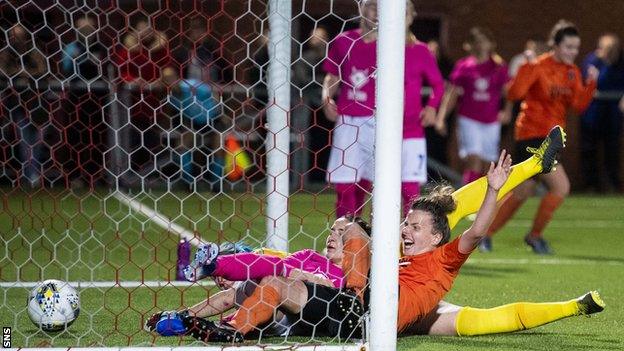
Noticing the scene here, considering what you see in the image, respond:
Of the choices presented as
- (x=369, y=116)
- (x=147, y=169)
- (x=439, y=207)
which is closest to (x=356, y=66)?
(x=369, y=116)

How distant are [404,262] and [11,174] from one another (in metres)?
8.65

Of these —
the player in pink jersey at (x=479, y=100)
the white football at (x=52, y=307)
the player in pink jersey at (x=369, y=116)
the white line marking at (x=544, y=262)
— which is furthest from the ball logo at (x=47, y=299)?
the player in pink jersey at (x=479, y=100)

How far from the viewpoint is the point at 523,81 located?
29.7 feet

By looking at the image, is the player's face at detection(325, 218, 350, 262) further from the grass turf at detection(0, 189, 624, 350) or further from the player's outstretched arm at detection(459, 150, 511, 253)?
the player's outstretched arm at detection(459, 150, 511, 253)

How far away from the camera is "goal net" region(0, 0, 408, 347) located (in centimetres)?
584

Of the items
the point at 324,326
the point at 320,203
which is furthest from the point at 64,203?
the point at 324,326

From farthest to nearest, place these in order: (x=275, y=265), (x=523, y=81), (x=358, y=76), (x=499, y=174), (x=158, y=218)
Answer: (x=158, y=218) → (x=523, y=81) → (x=358, y=76) → (x=275, y=265) → (x=499, y=174)

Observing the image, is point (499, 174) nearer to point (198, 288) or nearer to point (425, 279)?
point (425, 279)

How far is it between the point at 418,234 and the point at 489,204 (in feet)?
1.53

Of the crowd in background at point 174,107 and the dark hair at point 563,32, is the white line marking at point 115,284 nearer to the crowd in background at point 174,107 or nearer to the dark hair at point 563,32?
the crowd in background at point 174,107

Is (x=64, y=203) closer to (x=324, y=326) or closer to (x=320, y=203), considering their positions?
(x=320, y=203)

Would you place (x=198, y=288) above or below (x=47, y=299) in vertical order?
below

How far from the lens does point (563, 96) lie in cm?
906

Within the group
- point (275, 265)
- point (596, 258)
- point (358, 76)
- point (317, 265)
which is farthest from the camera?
point (596, 258)
